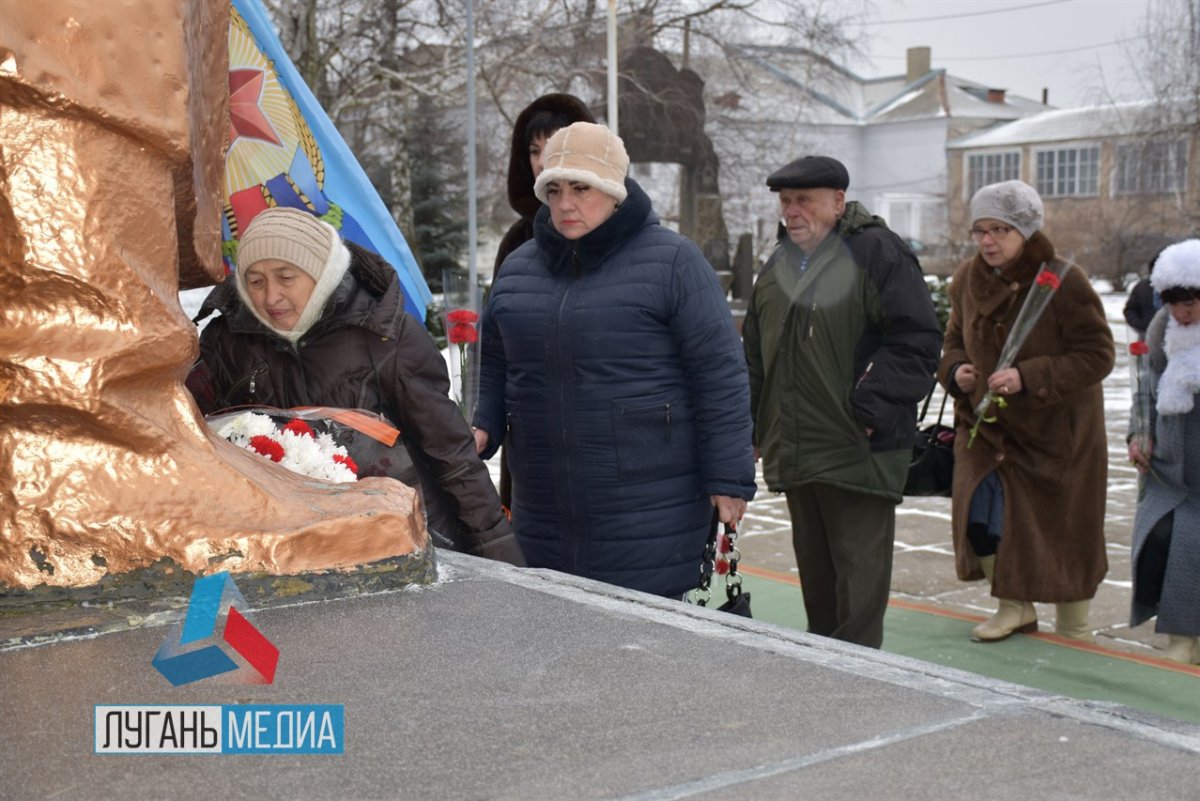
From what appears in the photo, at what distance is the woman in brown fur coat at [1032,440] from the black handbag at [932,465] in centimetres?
6

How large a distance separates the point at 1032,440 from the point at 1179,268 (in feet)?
2.54

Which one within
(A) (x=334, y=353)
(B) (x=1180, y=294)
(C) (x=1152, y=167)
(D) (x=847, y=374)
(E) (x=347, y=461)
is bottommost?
(E) (x=347, y=461)

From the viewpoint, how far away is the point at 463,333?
4.10 metres

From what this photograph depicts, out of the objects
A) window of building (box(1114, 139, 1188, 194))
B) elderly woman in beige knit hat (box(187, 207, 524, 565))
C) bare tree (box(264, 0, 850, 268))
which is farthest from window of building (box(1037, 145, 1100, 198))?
elderly woman in beige knit hat (box(187, 207, 524, 565))

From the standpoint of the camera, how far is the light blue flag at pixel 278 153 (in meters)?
4.07

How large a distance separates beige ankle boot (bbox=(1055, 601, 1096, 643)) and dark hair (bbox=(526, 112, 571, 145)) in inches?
96.8

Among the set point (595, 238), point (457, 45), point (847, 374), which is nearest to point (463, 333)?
point (595, 238)

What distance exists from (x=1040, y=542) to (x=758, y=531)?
249cm

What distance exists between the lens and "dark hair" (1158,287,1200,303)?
→ 4.99 metres

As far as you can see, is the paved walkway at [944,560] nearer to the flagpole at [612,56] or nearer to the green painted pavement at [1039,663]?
the green painted pavement at [1039,663]

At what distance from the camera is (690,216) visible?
21.3 meters

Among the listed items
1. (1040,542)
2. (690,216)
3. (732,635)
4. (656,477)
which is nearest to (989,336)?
(1040,542)

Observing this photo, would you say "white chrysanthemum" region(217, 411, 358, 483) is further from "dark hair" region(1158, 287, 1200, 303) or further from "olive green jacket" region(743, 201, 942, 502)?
"dark hair" region(1158, 287, 1200, 303)

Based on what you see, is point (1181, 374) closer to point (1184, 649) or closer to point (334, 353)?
point (1184, 649)
